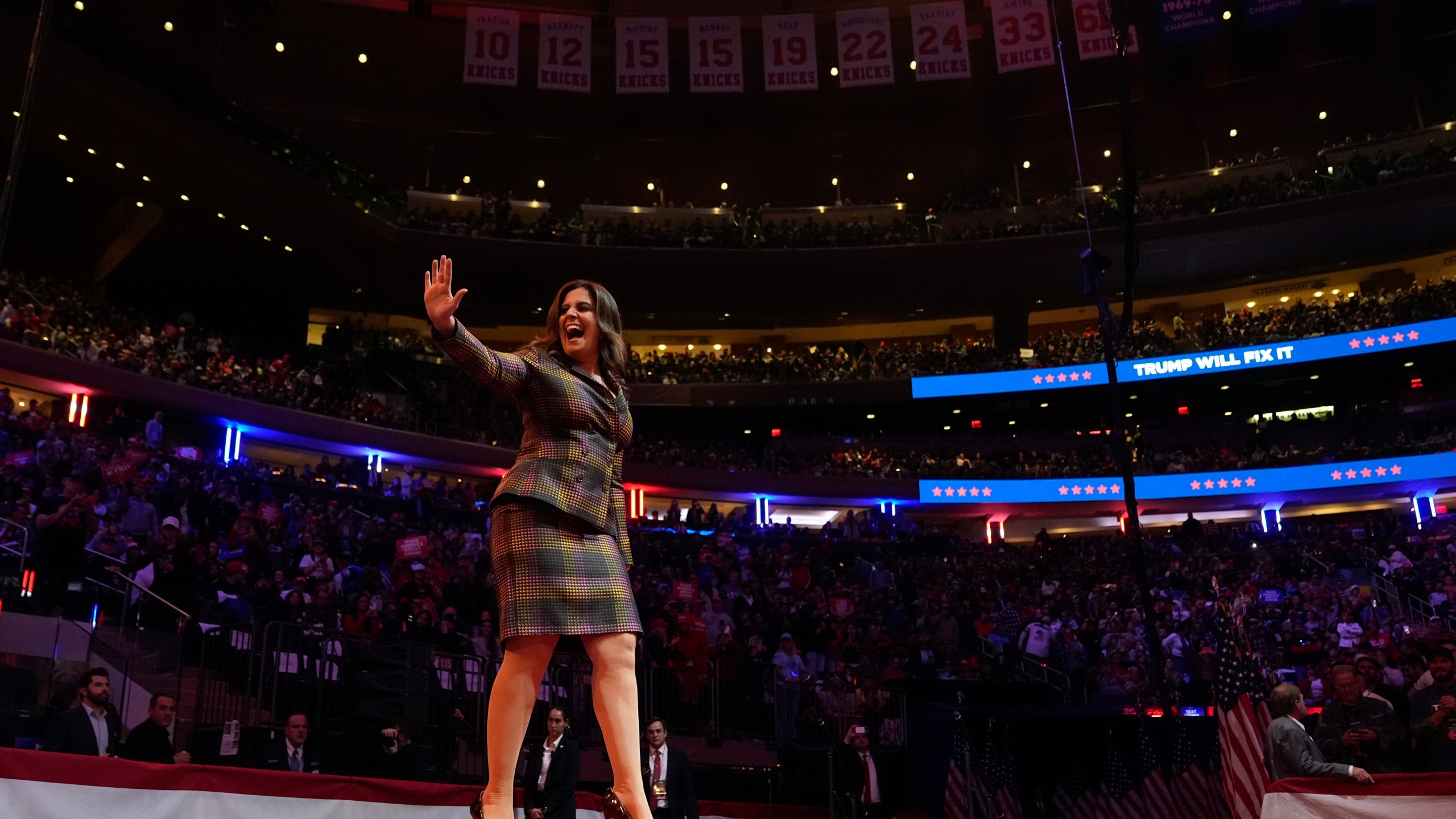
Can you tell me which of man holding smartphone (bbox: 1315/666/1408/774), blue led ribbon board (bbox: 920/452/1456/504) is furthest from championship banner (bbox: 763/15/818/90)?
Answer: man holding smartphone (bbox: 1315/666/1408/774)

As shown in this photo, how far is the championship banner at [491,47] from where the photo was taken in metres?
22.6

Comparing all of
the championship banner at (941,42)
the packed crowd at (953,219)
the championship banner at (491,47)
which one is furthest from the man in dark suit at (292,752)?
the packed crowd at (953,219)

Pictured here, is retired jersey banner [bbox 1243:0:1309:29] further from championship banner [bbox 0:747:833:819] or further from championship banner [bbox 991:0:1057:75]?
championship banner [bbox 0:747:833:819]

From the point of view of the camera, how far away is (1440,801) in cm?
398

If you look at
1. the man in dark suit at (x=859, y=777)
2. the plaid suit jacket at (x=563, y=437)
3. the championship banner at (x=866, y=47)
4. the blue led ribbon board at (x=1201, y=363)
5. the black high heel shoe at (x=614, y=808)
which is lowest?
the man in dark suit at (x=859, y=777)

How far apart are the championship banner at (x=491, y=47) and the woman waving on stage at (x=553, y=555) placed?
828 inches

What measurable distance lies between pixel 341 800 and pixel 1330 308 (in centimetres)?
2961

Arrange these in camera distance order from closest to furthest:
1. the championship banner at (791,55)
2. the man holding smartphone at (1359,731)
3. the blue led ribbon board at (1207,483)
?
1. the man holding smartphone at (1359,731)
2. the championship banner at (791,55)
3. the blue led ribbon board at (1207,483)

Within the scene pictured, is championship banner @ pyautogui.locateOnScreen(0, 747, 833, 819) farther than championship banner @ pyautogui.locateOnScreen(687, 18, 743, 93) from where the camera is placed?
No

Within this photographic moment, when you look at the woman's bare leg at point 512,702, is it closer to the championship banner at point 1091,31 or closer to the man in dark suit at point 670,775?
the man in dark suit at point 670,775

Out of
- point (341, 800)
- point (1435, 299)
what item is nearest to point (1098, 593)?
point (1435, 299)

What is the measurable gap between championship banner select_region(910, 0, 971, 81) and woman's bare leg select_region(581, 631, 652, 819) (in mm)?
20984

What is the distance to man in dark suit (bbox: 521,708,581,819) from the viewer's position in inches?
225

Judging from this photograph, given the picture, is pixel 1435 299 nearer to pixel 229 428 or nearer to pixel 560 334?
pixel 229 428
